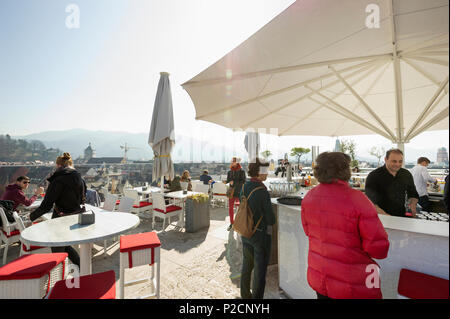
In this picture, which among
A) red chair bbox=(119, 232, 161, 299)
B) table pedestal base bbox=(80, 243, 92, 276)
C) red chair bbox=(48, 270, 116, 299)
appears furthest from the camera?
table pedestal base bbox=(80, 243, 92, 276)

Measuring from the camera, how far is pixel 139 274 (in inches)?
113

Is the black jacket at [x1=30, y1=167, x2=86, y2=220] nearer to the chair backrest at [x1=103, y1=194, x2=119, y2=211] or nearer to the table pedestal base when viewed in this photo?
the table pedestal base

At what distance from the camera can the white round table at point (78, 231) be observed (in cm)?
184

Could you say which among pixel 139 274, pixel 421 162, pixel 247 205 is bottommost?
pixel 139 274

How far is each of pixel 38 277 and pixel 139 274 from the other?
1.52m

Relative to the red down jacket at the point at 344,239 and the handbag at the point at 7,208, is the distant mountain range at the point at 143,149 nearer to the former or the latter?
the handbag at the point at 7,208

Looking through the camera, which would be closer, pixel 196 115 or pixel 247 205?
pixel 247 205

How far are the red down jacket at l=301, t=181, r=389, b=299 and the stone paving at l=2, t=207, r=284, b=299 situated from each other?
146 centimetres

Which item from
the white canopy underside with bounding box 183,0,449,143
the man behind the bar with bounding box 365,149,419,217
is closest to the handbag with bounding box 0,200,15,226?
the white canopy underside with bounding box 183,0,449,143

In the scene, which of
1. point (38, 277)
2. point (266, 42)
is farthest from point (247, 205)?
point (38, 277)

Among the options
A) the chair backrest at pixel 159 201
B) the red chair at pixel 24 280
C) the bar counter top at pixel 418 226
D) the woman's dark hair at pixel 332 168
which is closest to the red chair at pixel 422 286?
the bar counter top at pixel 418 226

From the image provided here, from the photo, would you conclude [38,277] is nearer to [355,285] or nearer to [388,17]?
[355,285]

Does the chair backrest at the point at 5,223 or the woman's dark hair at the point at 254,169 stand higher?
the woman's dark hair at the point at 254,169

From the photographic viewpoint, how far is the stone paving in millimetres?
2449
